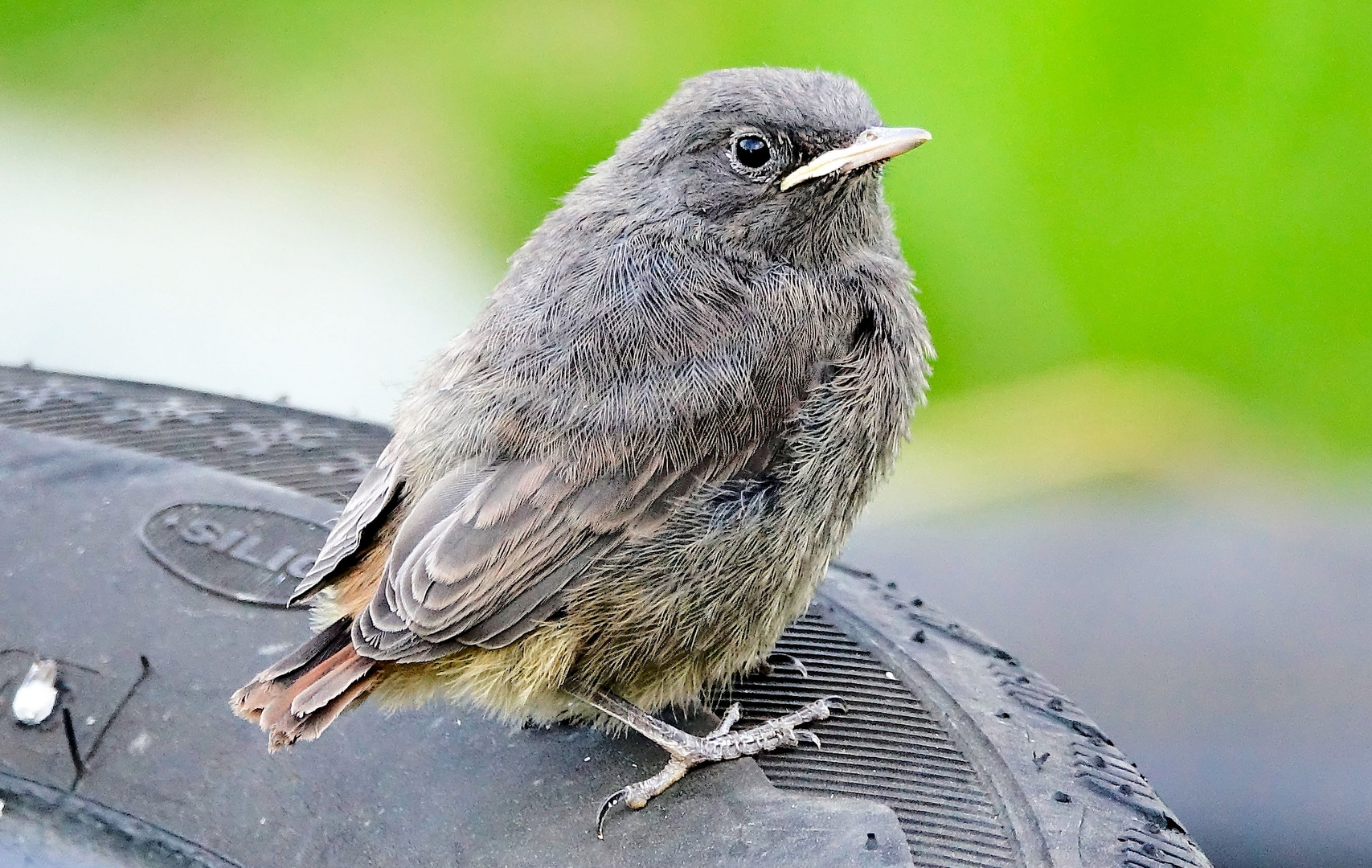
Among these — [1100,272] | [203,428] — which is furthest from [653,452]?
[1100,272]

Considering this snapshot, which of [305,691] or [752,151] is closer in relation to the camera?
[305,691]

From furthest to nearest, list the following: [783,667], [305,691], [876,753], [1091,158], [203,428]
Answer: [1091,158], [203,428], [783,667], [876,753], [305,691]

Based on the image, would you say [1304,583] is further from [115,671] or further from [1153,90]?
[115,671]

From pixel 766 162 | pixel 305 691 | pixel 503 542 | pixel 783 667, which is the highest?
pixel 766 162

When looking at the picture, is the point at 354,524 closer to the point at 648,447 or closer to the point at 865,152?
the point at 648,447

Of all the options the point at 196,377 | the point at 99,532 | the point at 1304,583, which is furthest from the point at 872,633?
the point at 196,377

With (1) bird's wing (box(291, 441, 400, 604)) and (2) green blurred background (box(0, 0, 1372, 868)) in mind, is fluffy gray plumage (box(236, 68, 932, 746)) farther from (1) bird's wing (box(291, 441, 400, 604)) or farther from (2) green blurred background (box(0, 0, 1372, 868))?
(2) green blurred background (box(0, 0, 1372, 868))
